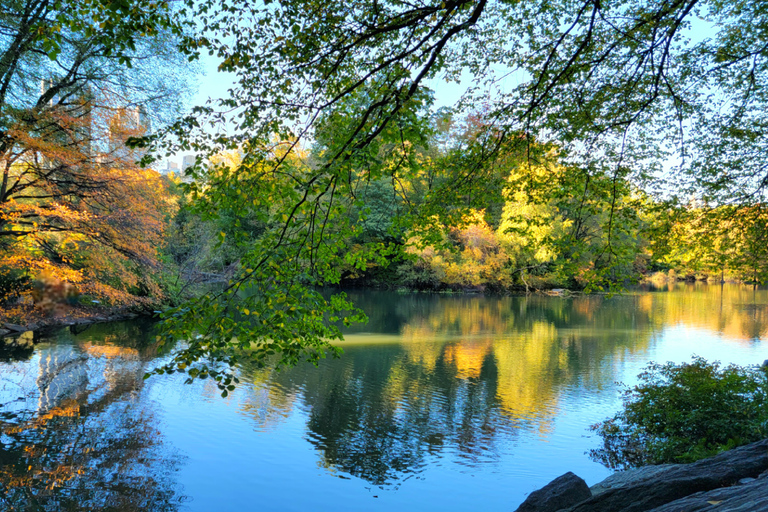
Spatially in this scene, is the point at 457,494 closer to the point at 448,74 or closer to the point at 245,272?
the point at 245,272

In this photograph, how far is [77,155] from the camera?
12.2 meters

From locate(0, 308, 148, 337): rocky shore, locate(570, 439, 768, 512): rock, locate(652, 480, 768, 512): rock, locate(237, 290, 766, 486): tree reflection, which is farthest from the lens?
locate(0, 308, 148, 337): rocky shore

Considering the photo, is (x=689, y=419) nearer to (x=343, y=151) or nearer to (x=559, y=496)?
(x=559, y=496)

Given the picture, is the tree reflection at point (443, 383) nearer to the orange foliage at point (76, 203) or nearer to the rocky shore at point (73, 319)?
the orange foliage at point (76, 203)

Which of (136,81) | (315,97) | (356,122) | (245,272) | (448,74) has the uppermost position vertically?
(136,81)

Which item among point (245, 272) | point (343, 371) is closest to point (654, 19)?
point (245, 272)

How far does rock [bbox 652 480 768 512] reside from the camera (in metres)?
2.89

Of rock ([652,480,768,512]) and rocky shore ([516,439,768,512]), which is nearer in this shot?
rock ([652,480,768,512])

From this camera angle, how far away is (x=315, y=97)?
5.77 metres

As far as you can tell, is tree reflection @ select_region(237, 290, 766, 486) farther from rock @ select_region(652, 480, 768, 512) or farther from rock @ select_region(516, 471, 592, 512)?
rock @ select_region(652, 480, 768, 512)

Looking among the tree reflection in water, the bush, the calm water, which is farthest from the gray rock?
the tree reflection in water

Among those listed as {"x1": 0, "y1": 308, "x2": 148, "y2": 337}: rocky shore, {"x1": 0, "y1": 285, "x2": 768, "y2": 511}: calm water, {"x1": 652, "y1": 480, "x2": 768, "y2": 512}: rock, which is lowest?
{"x1": 0, "y1": 285, "x2": 768, "y2": 511}: calm water

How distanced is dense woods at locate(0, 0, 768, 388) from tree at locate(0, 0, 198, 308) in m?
0.06

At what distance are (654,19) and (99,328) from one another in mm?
19220
